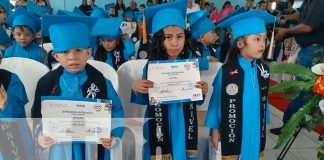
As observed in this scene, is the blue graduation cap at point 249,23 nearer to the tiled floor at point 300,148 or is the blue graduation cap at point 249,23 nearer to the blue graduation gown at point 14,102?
the blue graduation gown at point 14,102

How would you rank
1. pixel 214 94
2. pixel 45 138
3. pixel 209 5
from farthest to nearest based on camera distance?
pixel 209 5 < pixel 214 94 < pixel 45 138

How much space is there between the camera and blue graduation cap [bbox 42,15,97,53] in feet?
4.90

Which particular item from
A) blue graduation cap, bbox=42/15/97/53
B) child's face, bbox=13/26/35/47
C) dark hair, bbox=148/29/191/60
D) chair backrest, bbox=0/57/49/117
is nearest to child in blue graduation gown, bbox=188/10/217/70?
dark hair, bbox=148/29/191/60

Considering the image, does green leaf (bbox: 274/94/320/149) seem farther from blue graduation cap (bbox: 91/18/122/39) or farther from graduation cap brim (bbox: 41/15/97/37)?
blue graduation cap (bbox: 91/18/122/39)

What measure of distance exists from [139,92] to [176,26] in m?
0.46

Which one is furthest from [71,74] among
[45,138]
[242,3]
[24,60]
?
[242,3]

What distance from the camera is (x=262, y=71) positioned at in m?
1.80

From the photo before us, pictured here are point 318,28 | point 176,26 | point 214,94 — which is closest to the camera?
point 176,26

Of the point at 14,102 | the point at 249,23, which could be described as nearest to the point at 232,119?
the point at 249,23

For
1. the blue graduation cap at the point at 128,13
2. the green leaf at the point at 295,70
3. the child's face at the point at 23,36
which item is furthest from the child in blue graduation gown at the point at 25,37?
the blue graduation cap at the point at 128,13

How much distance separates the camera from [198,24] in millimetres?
2893

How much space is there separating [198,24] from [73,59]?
1.67 meters

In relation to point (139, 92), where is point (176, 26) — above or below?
above

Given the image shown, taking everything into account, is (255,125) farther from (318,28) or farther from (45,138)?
(318,28)
